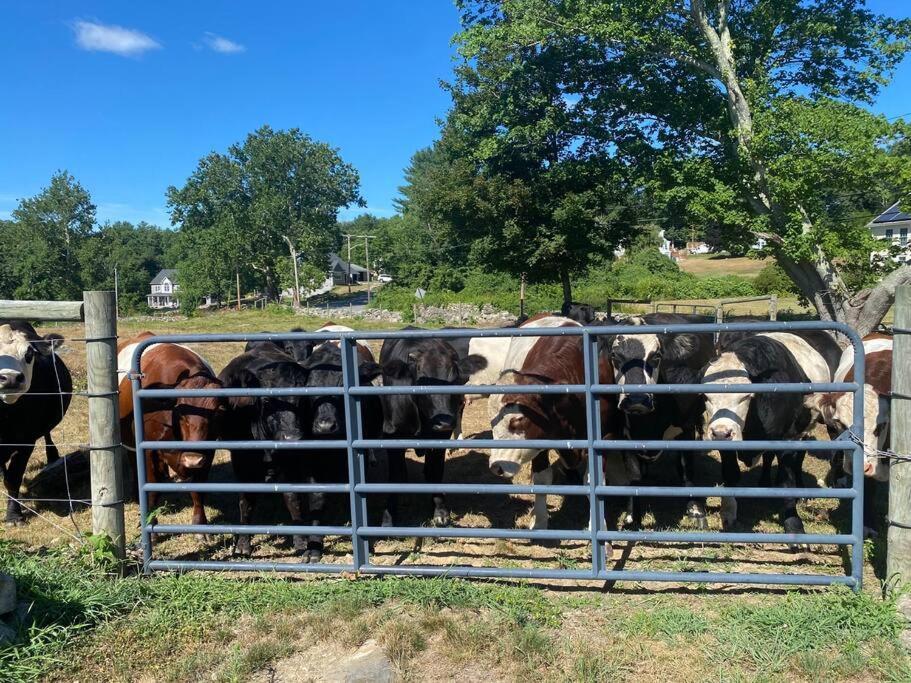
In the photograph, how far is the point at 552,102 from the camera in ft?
61.8

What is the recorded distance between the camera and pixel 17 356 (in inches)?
213

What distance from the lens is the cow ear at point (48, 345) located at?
542 centimetres

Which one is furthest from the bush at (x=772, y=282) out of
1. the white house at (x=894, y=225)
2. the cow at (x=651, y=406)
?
the cow at (x=651, y=406)

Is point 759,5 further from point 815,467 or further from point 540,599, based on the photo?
Answer: point 540,599

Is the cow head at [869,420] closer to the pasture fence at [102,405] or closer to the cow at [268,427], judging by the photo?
the cow at [268,427]

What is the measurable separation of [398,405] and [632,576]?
2.42 m

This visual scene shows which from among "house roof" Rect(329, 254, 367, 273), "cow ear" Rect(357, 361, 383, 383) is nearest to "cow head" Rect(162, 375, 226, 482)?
"cow ear" Rect(357, 361, 383, 383)

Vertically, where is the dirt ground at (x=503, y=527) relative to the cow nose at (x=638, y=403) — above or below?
below

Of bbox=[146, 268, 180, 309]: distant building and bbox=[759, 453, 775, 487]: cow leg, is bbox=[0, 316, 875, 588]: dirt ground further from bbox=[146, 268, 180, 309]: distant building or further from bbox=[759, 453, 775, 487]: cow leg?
bbox=[146, 268, 180, 309]: distant building

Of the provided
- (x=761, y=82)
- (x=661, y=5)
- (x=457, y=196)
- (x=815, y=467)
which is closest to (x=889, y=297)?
(x=815, y=467)

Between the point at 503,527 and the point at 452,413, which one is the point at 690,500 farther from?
the point at 452,413

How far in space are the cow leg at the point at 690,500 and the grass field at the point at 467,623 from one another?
0.46m

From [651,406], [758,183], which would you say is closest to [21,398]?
[651,406]

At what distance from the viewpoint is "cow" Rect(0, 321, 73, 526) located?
529 centimetres
